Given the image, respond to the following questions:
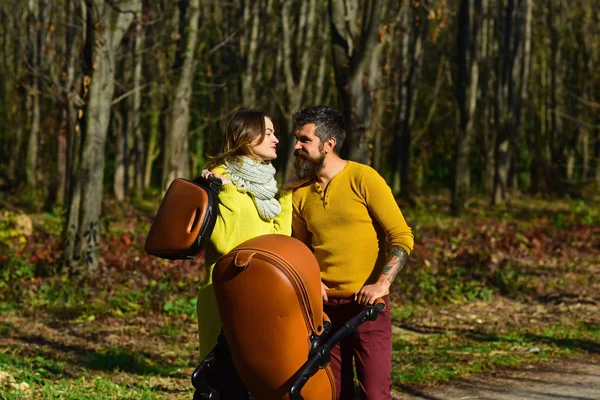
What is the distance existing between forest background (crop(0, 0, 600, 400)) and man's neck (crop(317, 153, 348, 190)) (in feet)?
11.8

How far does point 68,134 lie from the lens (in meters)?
19.8

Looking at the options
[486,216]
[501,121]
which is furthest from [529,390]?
[501,121]

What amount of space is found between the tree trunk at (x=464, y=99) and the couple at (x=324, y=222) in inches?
710

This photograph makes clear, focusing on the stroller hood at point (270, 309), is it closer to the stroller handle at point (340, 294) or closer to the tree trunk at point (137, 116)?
the stroller handle at point (340, 294)

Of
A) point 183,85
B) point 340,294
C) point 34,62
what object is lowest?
point 340,294

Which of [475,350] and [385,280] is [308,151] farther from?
[475,350]

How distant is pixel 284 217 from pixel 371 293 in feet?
1.82

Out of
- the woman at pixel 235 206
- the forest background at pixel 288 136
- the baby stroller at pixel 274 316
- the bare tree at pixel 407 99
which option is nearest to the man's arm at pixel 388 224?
the woman at pixel 235 206

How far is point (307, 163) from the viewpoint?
466cm

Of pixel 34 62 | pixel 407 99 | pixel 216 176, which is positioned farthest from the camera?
pixel 407 99

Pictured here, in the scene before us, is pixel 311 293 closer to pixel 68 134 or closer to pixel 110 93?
pixel 110 93

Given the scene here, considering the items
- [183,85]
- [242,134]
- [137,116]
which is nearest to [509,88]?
[137,116]

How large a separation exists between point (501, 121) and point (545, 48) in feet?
48.9

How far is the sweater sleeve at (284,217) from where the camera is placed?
4.57 metres
